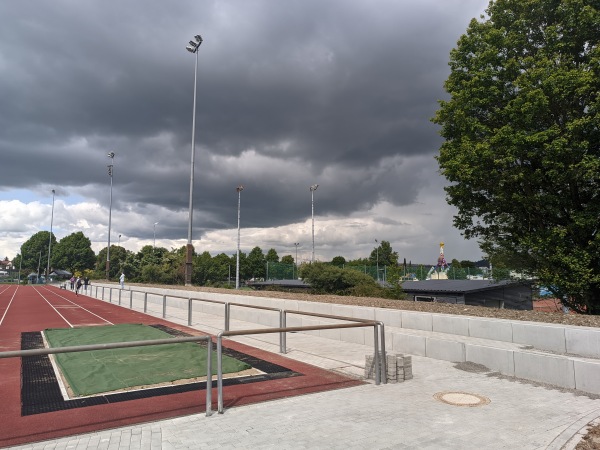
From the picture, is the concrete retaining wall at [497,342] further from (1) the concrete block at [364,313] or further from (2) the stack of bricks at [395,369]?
(2) the stack of bricks at [395,369]

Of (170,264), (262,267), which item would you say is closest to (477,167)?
(170,264)

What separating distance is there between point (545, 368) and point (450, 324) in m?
3.61

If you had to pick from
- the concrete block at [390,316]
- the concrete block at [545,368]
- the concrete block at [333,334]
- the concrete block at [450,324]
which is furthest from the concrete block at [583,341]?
the concrete block at [333,334]

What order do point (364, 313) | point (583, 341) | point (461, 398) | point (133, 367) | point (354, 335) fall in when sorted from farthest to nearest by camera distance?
point (364, 313) → point (354, 335) → point (583, 341) → point (133, 367) → point (461, 398)

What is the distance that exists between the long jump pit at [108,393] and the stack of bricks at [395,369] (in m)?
0.31

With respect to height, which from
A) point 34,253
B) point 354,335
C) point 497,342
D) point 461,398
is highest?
point 34,253

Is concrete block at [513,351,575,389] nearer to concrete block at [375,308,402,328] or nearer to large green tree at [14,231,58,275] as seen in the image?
concrete block at [375,308,402,328]

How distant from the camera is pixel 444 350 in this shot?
8.63 m

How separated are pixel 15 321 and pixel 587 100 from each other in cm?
2304

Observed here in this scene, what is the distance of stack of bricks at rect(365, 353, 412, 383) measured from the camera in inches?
269

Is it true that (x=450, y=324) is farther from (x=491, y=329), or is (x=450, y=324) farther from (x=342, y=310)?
(x=342, y=310)

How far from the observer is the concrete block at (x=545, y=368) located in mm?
6542

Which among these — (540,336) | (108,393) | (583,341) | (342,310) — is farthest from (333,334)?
(108,393)

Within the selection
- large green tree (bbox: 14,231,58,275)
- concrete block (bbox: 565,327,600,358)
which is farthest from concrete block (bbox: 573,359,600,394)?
large green tree (bbox: 14,231,58,275)
